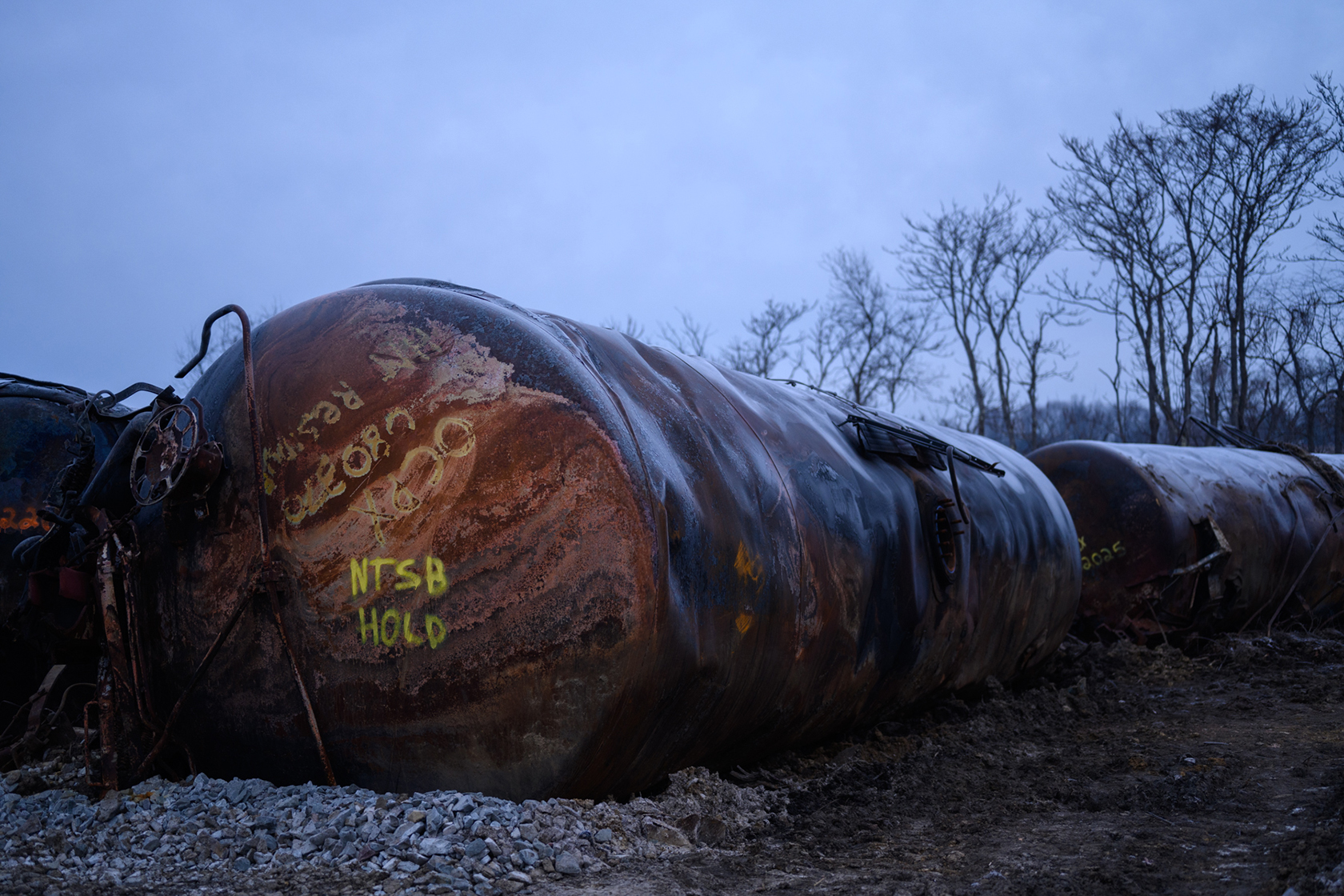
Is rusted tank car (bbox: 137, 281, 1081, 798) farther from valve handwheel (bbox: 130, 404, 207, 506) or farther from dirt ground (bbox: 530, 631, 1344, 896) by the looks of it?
dirt ground (bbox: 530, 631, 1344, 896)

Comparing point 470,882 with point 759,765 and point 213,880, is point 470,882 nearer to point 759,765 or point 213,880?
point 213,880

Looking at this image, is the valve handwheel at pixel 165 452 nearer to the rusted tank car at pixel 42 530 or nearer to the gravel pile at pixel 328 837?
the rusted tank car at pixel 42 530

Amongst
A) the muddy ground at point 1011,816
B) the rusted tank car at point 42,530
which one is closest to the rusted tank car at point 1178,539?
the muddy ground at point 1011,816

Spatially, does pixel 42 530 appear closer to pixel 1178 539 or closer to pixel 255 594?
pixel 255 594

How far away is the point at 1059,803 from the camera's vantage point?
4285 millimetres

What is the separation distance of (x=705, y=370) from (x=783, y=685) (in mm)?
1691

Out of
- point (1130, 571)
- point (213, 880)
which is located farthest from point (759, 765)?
point (1130, 571)

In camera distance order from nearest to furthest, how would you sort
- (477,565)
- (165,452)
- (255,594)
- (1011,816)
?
(477,565) → (255,594) → (165,452) → (1011,816)

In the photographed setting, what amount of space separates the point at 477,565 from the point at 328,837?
101cm

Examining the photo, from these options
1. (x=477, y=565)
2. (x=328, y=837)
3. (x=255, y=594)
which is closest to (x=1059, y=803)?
(x=477, y=565)

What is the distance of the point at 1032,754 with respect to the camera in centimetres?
541

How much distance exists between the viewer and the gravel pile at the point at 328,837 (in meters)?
3.09

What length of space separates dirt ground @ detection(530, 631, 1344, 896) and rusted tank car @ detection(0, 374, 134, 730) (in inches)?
103

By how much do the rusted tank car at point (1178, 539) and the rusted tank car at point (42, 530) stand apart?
792cm
